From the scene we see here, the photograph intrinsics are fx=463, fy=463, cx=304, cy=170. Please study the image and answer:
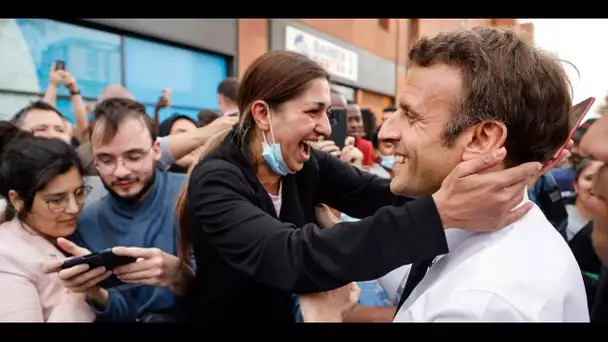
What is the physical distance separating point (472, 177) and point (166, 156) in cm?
146

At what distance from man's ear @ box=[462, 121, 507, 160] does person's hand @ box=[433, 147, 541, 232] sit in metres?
0.07

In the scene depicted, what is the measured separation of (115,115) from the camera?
152 centimetres

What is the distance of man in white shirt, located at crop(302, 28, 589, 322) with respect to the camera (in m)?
0.74

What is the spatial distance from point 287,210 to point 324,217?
0.18 meters

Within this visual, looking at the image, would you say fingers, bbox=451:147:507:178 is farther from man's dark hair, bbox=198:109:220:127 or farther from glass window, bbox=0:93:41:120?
glass window, bbox=0:93:41:120

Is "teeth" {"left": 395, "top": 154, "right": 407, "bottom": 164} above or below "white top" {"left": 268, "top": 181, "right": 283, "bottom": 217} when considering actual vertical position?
above

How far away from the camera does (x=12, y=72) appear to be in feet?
11.2

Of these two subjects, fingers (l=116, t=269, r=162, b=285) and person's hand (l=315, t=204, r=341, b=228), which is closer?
fingers (l=116, t=269, r=162, b=285)

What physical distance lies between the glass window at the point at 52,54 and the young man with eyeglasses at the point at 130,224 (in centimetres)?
206

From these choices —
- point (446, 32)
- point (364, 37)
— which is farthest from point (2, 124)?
point (364, 37)

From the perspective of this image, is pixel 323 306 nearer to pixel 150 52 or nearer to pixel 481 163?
pixel 481 163

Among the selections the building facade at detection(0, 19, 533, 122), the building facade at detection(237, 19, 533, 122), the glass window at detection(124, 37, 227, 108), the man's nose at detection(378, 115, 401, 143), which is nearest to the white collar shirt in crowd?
the man's nose at detection(378, 115, 401, 143)

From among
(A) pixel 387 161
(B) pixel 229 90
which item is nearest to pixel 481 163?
(B) pixel 229 90
